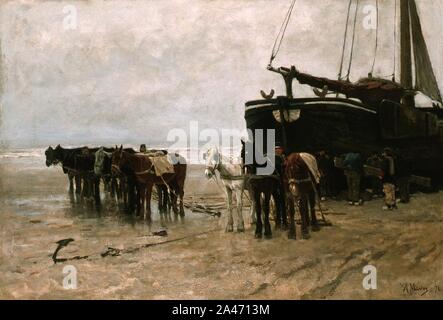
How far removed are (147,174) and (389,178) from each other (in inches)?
143

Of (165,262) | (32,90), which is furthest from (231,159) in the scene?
(32,90)

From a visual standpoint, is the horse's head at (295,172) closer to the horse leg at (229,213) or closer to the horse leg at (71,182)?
the horse leg at (229,213)

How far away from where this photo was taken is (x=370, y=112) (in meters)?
8.27

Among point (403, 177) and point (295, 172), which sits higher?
A: point (295, 172)

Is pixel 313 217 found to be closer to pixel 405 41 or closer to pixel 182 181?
pixel 182 181

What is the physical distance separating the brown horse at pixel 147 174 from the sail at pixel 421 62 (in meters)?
3.59

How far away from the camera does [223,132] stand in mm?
7172

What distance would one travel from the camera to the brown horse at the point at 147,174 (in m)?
8.01

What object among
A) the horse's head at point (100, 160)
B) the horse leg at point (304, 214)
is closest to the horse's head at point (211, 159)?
the horse leg at point (304, 214)

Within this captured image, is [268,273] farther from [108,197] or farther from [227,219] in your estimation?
[108,197]

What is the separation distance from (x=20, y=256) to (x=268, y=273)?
3.17 meters
